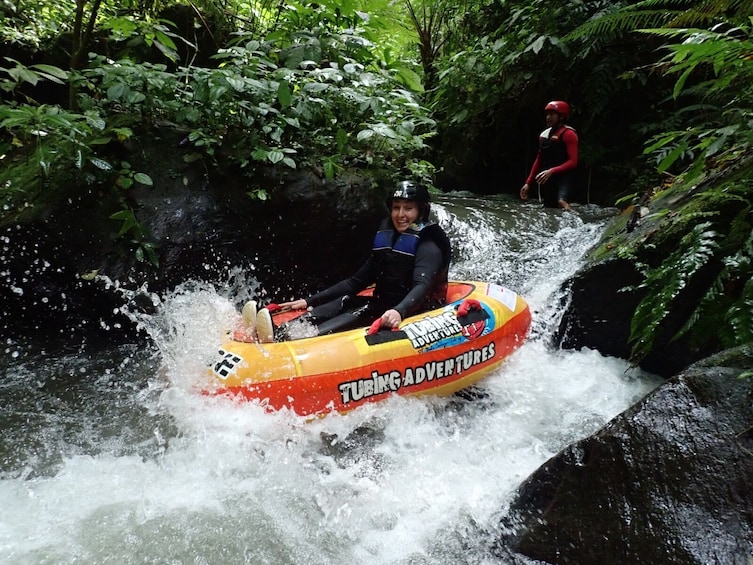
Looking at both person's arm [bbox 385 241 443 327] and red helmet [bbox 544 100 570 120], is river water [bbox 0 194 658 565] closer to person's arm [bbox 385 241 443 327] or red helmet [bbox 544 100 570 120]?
person's arm [bbox 385 241 443 327]

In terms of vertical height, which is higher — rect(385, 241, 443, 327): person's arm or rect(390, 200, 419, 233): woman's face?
rect(390, 200, 419, 233): woman's face

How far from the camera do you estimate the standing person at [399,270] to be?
388 centimetres

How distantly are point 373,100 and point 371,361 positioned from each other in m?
2.76

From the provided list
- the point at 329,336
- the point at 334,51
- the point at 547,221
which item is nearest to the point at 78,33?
the point at 334,51

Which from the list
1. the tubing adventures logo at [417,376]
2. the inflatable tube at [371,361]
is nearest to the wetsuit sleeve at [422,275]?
the inflatable tube at [371,361]

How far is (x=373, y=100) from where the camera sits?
4.78 m

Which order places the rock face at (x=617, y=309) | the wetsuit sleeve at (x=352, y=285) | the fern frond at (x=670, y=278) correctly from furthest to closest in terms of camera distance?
the wetsuit sleeve at (x=352, y=285) < the rock face at (x=617, y=309) < the fern frond at (x=670, y=278)

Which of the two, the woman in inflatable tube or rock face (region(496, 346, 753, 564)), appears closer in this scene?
rock face (region(496, 346, 753, 564))

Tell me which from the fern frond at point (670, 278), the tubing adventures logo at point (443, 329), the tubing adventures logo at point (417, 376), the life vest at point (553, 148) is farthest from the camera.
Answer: the life vest at point (553, 148)

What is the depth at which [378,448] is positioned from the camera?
3129 millimetres

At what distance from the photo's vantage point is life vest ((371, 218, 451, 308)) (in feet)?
13.1

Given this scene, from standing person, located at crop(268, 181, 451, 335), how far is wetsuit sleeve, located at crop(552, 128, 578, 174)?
374cm

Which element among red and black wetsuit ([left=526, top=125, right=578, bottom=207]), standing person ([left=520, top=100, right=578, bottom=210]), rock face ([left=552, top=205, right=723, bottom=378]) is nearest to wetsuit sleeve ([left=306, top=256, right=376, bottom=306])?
rock face ([left=552, top=205, right=723, bottom=378])

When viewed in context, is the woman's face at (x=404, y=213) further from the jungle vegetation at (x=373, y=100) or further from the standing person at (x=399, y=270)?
the jungle vegetation at (x=373, y=100)
